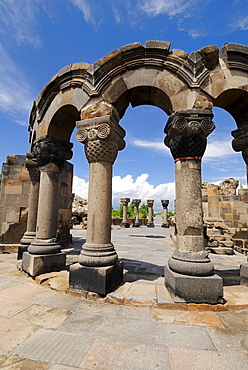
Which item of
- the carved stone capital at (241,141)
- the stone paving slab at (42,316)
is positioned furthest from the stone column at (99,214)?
the carved stone capital at (241,141)

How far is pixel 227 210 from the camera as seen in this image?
1010 centimetres

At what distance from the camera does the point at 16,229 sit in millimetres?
6898

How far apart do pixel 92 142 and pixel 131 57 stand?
1768 millimetres

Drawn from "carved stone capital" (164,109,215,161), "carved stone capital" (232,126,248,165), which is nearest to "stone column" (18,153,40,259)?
"carved stone capital" (164,109,215,161)

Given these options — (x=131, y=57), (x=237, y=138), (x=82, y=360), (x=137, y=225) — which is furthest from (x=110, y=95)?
(x=137, y=225)

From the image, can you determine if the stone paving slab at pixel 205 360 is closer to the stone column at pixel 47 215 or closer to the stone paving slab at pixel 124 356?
the stone paving slab at pixel 124 356

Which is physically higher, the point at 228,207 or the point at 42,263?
the point at 228,207

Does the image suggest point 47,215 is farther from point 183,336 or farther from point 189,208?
point 183,336

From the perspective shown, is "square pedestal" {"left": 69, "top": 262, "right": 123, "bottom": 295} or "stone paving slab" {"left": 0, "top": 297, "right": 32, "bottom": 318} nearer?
"stone paving slab" {"left": 0, "top": 297, "right": 32, "bottom": 318}

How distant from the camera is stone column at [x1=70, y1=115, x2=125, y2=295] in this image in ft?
10.4

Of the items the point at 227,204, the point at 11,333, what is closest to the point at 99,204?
the point at 11,333

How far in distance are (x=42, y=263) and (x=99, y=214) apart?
5.84 ft

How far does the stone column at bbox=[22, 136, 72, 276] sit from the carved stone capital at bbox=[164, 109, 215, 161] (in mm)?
2833

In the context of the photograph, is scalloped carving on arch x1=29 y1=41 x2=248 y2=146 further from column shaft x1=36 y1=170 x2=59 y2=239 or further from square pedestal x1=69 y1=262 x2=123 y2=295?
square pedestal x1=69 y1=262 x2=123 y2=295
